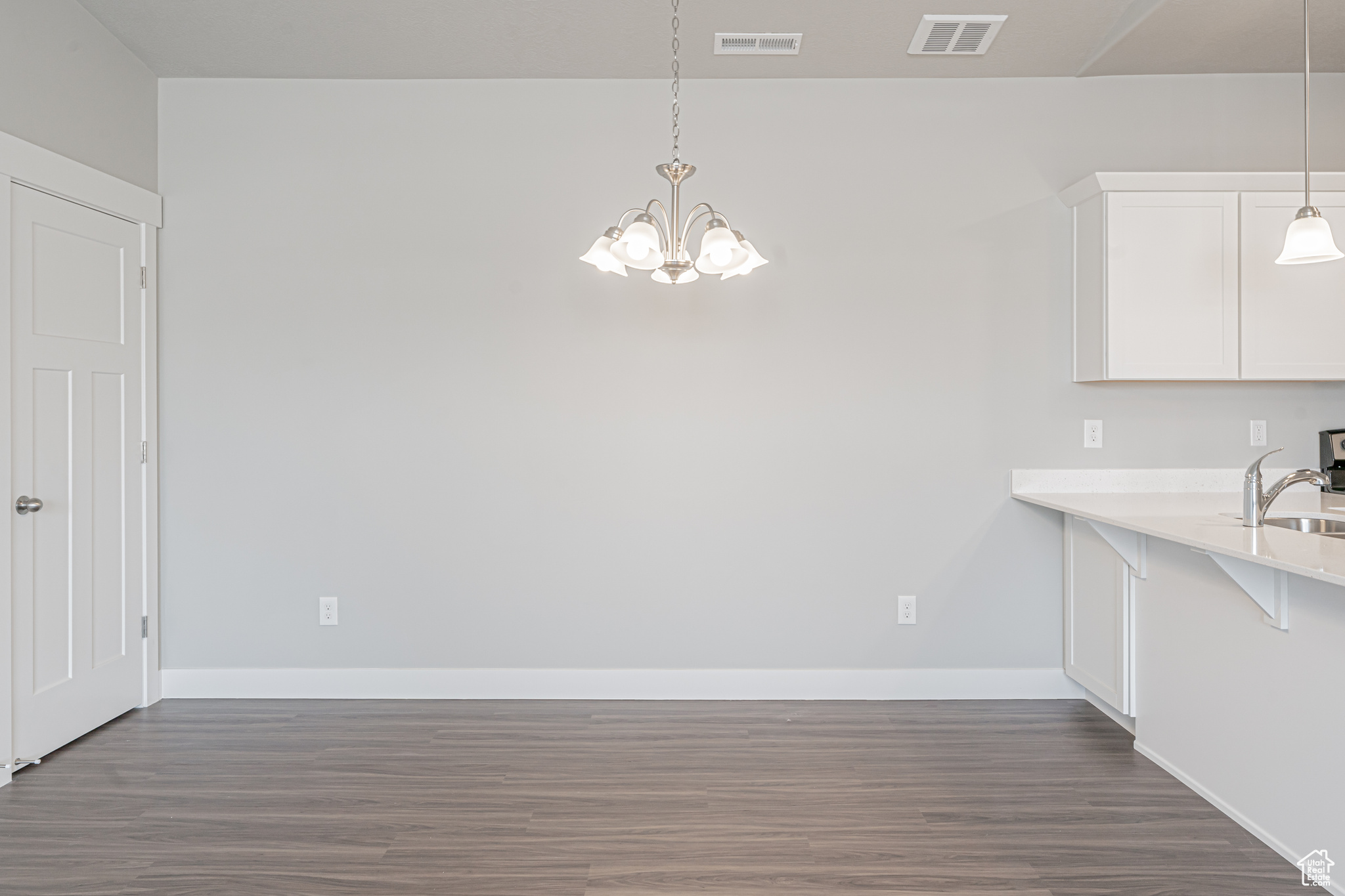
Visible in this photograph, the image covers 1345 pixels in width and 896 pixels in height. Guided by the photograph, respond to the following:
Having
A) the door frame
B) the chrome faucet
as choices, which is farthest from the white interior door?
the chrome faucet

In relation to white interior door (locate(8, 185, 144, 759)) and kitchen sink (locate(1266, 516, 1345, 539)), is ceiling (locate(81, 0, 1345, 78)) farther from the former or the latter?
kitchen sink (locate(1266, 516, 1345, 539))

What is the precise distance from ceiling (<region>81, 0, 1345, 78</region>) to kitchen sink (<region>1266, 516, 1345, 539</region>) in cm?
184

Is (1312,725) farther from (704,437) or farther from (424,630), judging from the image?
(424,630)

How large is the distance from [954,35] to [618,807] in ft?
10.1

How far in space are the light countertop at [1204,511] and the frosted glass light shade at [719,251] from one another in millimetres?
1447

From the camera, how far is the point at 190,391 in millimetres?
3289

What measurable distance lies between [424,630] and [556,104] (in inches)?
94.0

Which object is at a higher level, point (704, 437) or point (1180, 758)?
point (704, 437)

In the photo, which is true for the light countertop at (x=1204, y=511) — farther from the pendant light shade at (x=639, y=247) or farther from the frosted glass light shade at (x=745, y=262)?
the pendant light shade at (x=639, y=247)

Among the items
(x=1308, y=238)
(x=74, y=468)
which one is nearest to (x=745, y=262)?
(x=1308, y=238)

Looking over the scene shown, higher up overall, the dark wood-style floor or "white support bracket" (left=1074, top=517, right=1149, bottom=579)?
"white support bracket" (left=1074, top=517, right=1149, bottom=579)

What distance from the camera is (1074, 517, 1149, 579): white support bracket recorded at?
104 inches

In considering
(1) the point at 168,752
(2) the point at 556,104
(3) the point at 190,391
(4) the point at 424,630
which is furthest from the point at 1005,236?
(1) the point at 168,752

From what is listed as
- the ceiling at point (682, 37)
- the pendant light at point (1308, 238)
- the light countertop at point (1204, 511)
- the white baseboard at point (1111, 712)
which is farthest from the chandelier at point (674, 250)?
the white baseboard at point (1111, 712)
